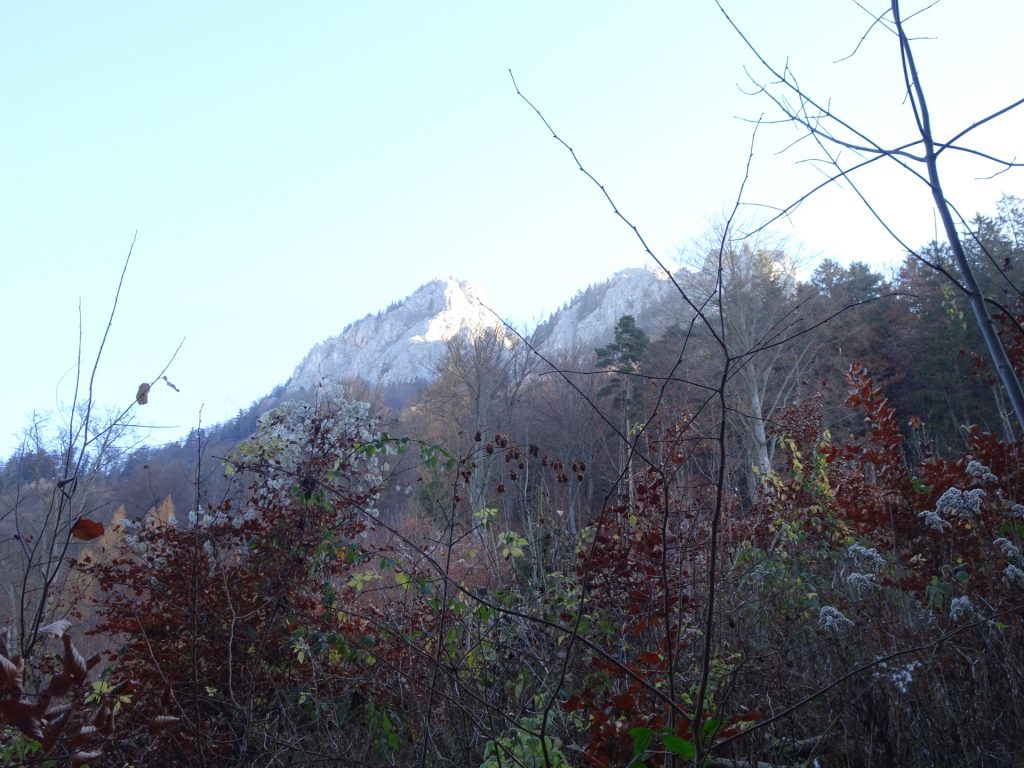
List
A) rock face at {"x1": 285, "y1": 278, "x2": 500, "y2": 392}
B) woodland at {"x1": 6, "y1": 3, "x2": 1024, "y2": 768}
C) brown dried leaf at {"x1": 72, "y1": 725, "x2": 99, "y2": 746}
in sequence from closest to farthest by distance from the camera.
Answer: brown dried leaf at {"x1": 72, "y1": 725, "x2": 99, "y2": 746} → woodland at {"x1": 6, "y1": 3, "x2": 1024, "y2": 768} → rock face at {"x1": 285, "y1": 278, "x2": 500, "y2": 392}

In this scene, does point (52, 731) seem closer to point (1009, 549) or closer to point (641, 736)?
point (641, 736)

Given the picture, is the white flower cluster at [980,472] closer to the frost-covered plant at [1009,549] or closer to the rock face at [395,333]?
the frost-covered plant at [1009,549]

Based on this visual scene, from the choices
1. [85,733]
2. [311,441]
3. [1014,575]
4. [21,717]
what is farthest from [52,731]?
[311,441]

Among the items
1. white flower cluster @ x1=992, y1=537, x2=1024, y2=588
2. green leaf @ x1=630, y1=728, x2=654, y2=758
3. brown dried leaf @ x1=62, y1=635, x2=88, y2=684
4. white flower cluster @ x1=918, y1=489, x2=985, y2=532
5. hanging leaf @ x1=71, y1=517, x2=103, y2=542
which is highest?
hanging leaf @ x1=71, y1=517, x2=103, y2=542

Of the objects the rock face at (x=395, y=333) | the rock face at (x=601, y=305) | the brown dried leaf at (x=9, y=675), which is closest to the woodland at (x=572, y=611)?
the brown dried leaf at (x=9, y=675)

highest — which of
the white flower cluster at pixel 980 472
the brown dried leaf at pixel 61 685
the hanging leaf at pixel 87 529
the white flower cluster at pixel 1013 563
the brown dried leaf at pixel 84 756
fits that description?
the hanging leaf at pixel 87 529

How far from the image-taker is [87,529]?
1380 mm

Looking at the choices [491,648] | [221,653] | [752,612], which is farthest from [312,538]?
[752,612]

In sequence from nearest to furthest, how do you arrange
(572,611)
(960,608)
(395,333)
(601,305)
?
(960,608)
(572,611)
(601,305)
(395,333)

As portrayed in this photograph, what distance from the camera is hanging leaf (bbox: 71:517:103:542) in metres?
1.35

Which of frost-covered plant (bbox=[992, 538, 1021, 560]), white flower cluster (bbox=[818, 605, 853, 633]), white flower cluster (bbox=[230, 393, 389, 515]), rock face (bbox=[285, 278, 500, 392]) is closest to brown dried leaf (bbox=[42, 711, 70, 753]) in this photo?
white flower cluster (bbox=[818, 605, 853, 633])

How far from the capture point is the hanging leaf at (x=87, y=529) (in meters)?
1.35

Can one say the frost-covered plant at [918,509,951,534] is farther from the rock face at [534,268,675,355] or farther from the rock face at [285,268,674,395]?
the rock face at [534,268,675,355]

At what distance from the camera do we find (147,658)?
386 cm
